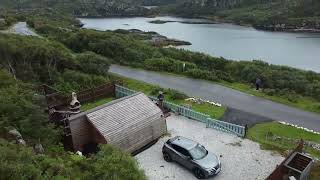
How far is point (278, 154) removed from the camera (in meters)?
19.2

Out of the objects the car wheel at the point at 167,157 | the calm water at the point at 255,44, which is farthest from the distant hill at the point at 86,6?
the car wheel at the point at 167,157

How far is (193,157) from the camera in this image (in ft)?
57.2

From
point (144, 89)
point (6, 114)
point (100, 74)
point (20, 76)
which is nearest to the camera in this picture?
point (6, 114)

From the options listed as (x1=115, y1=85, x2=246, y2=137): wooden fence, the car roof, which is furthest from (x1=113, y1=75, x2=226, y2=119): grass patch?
the car roof

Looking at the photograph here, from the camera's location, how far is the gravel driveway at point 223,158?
690 inches

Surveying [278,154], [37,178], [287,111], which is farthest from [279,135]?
[37,178]

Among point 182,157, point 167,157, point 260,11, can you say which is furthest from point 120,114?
point 260,11

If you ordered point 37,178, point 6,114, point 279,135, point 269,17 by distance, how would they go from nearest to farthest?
1. point 37,178
2. point 6,114
3. point 279,135
4. point 269,17

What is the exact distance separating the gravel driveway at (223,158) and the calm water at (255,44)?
38753 mm

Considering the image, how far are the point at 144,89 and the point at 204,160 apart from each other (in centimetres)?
1495

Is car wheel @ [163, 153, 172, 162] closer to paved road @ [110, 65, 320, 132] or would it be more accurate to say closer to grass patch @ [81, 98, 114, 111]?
grass patch @ [81, 98, 114, 111]

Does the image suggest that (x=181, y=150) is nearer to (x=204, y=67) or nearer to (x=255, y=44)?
(x=204, y=67)

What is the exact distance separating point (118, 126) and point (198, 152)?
14.2ft

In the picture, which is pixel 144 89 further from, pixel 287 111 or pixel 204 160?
pixel 204 160
